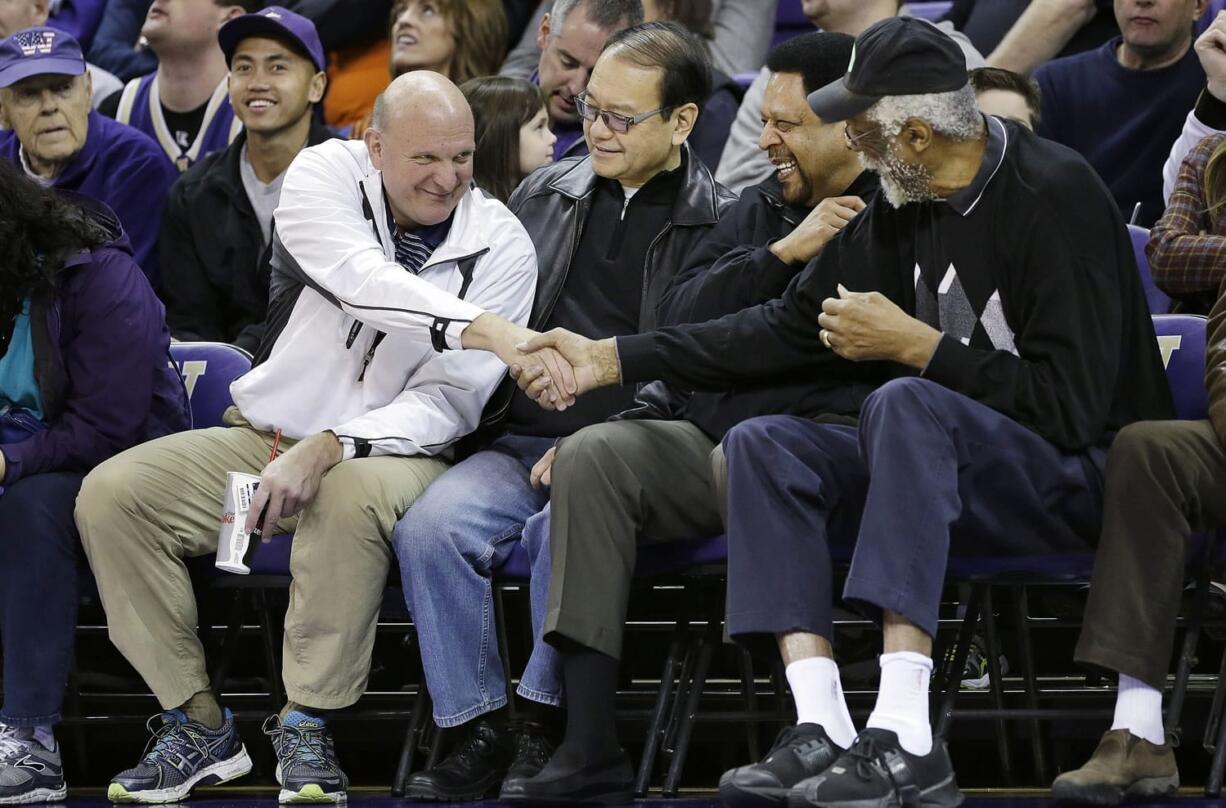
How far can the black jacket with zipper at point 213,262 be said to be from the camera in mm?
5184

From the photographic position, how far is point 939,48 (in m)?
3.33

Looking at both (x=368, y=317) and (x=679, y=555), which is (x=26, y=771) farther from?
(x=679, y=555)

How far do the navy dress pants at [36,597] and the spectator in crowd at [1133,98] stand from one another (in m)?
3.08

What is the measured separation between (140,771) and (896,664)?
1.66 metres

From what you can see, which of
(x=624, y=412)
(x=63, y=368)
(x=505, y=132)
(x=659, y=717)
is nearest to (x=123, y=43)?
(x=505, y=132)

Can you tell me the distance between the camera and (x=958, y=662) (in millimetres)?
3449

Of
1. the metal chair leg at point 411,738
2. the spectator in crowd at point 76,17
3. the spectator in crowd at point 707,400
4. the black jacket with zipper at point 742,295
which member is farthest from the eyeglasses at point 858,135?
the spectator in crowd at point 76,17

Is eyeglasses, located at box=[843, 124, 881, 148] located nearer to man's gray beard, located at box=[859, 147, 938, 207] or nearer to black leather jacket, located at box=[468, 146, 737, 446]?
man's gray beard, located at box=[859, 147, 938, 207]

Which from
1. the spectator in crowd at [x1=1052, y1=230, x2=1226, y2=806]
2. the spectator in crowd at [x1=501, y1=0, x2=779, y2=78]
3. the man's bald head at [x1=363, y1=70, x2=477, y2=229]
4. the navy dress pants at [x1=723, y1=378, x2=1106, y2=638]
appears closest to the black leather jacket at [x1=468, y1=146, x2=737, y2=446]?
the man's bald head at [x1=363, y1=70, x2=477, y2=229]

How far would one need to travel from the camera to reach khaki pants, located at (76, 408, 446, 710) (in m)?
3.62

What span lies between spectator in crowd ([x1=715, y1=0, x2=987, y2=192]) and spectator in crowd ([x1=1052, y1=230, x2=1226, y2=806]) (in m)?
1.88

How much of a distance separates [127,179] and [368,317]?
6.04 ft

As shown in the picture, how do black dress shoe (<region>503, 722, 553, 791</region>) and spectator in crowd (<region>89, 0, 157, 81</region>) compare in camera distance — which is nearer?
black dress shoe (<region>503, 722, 553, 791</region>)

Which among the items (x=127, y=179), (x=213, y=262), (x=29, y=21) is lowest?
(x=213, y=262)
